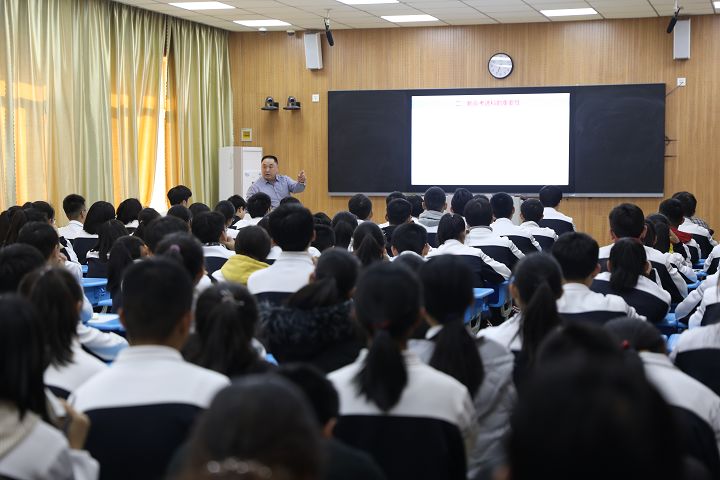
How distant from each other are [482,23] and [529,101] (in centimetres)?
113

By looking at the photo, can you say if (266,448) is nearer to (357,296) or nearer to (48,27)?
(357,296)

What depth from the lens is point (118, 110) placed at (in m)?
10.4

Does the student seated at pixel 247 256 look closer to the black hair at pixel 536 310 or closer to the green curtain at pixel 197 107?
the black hair at pixel 536 310

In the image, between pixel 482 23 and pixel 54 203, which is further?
pixel 482 23

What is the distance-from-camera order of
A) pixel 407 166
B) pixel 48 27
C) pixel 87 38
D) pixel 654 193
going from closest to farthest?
pixel 48 27 → pixel 87 38 → pixel 654 193 → pixel 407 166

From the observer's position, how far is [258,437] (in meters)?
0.96

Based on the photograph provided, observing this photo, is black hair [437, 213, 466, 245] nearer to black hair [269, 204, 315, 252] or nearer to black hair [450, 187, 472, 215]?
black hair [269, 204, 315, 252]

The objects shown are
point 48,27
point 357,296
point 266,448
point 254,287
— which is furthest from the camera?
point 48,27

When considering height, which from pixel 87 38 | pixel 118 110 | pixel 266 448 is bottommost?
pixel 266 448

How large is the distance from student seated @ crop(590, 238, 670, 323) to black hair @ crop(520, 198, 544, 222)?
366cm

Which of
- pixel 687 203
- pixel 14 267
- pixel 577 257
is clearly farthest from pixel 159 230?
pixel 687 203

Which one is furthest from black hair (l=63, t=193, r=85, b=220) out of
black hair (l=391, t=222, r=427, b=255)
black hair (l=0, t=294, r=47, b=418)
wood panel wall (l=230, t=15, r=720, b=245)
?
black hair (l=0, t=294, r=47, b=418)

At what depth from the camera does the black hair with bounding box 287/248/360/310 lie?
120 inches

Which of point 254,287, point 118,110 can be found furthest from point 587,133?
point 254,287
